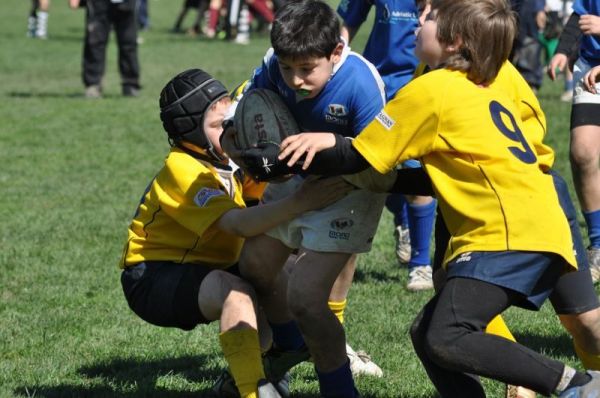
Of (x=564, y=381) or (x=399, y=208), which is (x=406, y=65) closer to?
(x=399, y=208)

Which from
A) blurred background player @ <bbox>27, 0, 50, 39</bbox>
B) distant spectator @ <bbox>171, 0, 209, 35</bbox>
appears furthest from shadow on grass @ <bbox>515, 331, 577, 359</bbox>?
distant spectator @ <bbox>171, 0, 209, 35</bbox>

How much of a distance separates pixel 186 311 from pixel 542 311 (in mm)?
2265

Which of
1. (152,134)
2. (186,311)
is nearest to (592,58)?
(186,311)

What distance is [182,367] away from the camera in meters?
4.88

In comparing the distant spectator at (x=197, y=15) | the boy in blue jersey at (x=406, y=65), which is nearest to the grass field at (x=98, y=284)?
the boy in blue jersey at (x=406, y=65)

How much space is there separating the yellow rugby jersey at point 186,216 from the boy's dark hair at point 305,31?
67 cm

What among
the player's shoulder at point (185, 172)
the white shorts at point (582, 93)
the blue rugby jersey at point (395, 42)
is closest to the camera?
the player's shoulder at point (185, 172)

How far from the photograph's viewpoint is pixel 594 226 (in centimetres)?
624

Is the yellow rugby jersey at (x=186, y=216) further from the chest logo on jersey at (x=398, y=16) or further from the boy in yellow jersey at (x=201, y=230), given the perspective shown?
the chest logo on jersey at (x=398, y=16)

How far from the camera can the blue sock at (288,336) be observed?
14.6 feet

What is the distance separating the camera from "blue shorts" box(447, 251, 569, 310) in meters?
3.39

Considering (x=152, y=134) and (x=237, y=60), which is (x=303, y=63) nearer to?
(x=152, y=134)

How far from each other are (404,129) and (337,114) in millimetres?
634

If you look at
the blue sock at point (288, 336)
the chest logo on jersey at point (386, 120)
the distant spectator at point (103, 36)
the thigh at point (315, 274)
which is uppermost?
the chest logo on jersey at point (386, 120)
